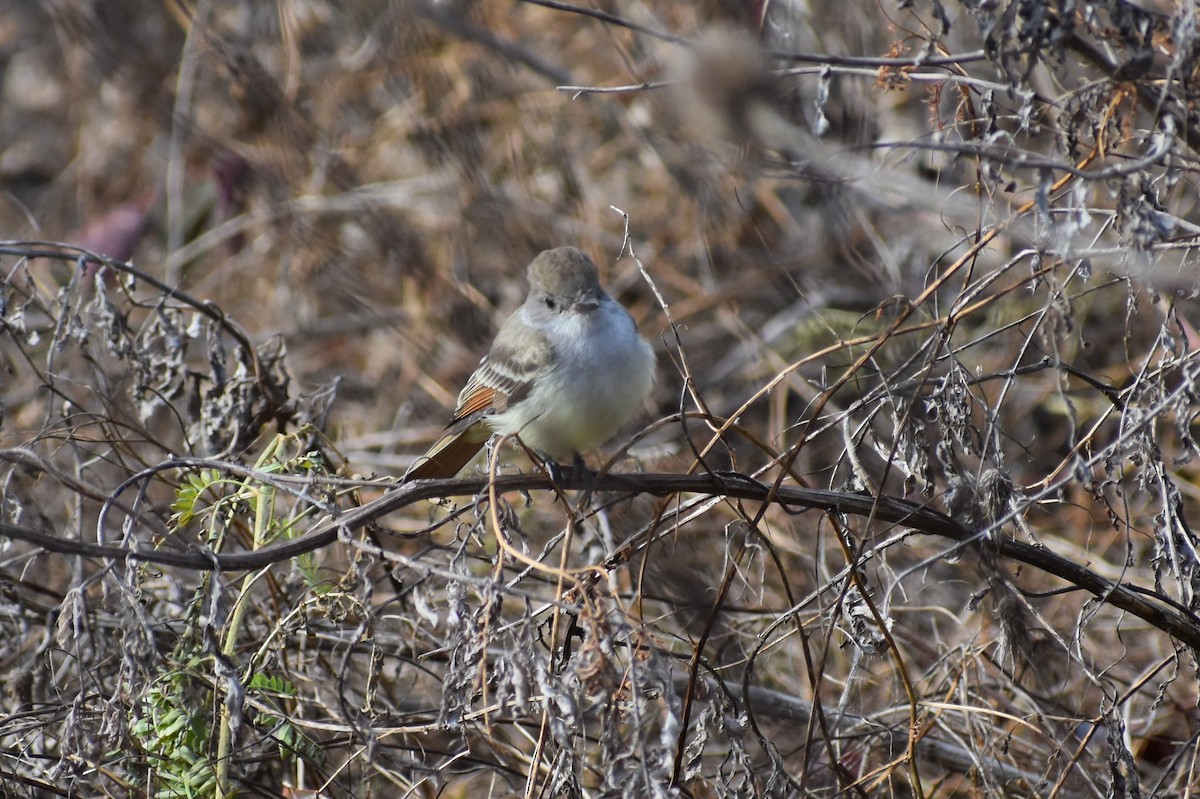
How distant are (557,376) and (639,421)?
201 centimetres

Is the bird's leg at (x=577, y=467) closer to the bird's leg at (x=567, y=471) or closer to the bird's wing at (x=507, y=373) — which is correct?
the bird's leg at (x=567, y=471)

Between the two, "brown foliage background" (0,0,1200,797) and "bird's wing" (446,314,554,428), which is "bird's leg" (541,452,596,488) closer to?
"brown foliage background" (0,0,1200,797)

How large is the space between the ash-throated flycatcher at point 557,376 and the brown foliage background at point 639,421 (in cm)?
29

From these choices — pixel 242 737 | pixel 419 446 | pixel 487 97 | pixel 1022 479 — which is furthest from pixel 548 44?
pixel 242 737

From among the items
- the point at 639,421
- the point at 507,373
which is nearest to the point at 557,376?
the point at 507,373

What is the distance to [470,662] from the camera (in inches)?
102

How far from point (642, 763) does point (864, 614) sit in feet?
3.03

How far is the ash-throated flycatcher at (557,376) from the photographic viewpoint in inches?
155

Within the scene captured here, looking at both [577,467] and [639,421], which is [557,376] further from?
[639,421]

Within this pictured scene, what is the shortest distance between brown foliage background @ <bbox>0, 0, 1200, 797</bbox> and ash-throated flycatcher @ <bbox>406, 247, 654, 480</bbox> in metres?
0.29

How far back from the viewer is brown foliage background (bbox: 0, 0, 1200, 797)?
266 centimetres

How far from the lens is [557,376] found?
4027mm

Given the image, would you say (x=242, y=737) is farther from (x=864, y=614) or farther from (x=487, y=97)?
(x=487, y=97)

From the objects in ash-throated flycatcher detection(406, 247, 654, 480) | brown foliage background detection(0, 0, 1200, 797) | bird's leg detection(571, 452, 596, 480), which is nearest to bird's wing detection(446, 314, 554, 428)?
ash-throated flycatcher detection(406, 247, 654, 480)
